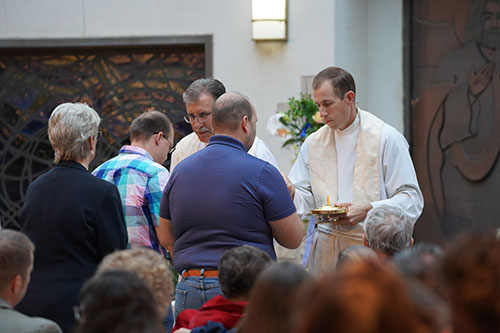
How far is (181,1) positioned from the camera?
7.06 m

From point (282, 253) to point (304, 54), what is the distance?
68.8 inches

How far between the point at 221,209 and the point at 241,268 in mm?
720

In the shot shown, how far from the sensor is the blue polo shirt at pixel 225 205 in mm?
3475

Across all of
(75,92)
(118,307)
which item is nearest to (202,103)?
(118,307)

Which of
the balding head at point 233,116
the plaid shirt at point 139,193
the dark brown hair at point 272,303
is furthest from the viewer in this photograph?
the plaid shirt at point 139,193

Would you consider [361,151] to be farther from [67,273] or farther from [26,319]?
[26,319]

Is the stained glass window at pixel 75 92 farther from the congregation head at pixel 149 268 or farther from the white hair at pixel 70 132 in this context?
the congregation head at pixel 149 268

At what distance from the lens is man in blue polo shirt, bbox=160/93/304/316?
3479 mm

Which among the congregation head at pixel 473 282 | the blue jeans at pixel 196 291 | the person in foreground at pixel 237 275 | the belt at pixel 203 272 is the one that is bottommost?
the blue jeans at pixel 196 291

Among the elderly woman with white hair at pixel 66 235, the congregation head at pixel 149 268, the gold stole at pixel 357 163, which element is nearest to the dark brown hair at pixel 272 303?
the congregation head at pixel 149 268

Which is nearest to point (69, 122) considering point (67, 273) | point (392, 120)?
point (67, 273)

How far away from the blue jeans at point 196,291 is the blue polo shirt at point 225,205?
0.07 meters

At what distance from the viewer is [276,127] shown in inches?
250

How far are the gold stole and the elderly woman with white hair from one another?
68.5 inches
